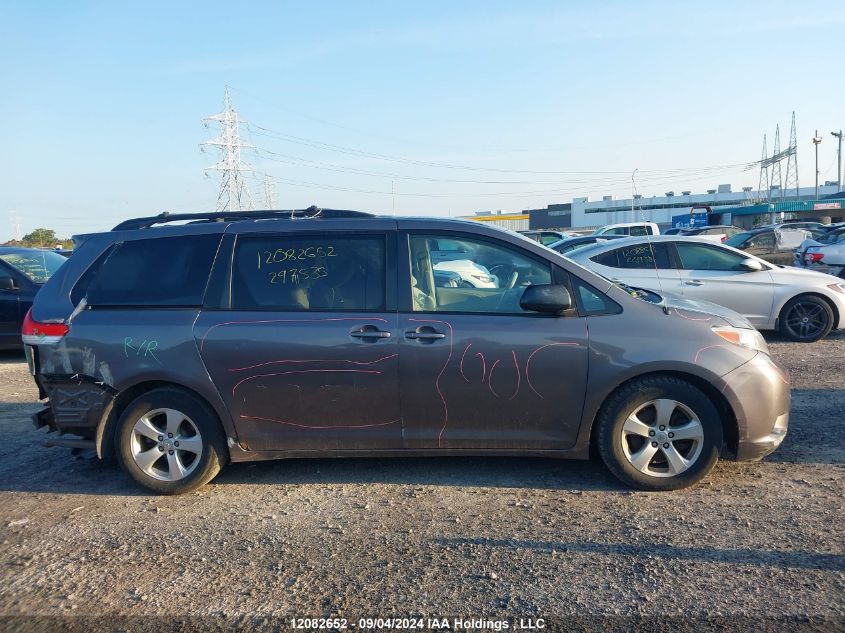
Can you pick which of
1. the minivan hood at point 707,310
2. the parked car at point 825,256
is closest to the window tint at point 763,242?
the parked car at point 825,256

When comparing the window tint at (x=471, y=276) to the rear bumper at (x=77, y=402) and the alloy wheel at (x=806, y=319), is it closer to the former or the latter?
the rear bumper at (x=77, y=402)

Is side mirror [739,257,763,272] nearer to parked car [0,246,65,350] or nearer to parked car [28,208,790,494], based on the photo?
parked car [28,208,790,494]

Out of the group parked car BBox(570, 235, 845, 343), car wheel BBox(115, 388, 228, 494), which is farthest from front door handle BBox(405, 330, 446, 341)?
parked car BBox(570, 235, 845, 343)

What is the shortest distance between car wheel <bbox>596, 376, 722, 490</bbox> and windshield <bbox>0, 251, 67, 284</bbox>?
855cm

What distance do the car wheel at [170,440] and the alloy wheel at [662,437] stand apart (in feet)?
9.02

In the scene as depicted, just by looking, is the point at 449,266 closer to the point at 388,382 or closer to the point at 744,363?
the point at 388,382

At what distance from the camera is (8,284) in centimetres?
957

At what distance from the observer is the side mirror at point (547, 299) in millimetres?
4273

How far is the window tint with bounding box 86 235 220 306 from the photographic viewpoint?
4621 millimetres

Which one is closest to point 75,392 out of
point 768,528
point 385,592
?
point 385,592

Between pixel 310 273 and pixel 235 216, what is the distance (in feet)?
3.02

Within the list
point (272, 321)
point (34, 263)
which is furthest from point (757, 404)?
point (34, 263)

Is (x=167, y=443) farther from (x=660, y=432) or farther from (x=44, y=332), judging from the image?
(x=660, y=432)

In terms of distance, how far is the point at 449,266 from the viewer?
466cm
